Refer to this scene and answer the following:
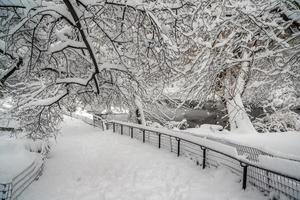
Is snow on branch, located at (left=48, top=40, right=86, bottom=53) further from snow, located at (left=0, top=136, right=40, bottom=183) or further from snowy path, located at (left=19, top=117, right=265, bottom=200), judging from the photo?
snowy path, located at (left=19, top=117, right=265, bottom=200)

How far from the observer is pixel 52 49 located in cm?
617

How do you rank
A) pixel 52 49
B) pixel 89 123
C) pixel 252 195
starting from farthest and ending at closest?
pixel 89 123, pixel 52 49, pixel 252 195

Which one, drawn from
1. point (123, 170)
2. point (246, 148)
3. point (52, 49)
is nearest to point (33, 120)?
point (52, 49)

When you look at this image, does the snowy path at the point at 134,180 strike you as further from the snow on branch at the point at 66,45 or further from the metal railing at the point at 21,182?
the snow on branch at the point at 66,45

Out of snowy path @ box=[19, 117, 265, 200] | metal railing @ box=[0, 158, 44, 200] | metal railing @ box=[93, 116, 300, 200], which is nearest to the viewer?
metal railing @ box=[93, 116, 300, 200]

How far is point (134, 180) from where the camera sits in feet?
25.5

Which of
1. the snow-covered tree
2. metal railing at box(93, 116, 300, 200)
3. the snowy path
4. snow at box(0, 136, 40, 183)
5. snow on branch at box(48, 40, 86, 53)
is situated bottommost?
the snowy path

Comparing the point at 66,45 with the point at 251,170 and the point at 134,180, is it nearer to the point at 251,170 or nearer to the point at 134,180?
the point at 134,180

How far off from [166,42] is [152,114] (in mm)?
13798

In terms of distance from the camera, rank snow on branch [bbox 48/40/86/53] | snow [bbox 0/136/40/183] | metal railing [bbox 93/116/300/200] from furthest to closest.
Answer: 1. snow [bbox 0/136/40/183]
2. snow on branch [bbox 48/40/86/53]
3. metal railing [bbox 93/116/300/200]

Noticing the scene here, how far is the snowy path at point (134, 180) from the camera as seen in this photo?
6.36 m

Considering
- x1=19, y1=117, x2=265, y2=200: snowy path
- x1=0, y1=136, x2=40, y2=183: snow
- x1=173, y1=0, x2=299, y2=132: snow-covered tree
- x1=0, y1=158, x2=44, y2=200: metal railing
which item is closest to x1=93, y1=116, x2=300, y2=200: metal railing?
x1=19, y1=117, x2=265, y2=200: snowy path

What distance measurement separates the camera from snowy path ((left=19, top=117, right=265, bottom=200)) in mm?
6355

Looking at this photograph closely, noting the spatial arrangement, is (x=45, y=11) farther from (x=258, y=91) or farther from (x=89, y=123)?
(x=89, y=123)
